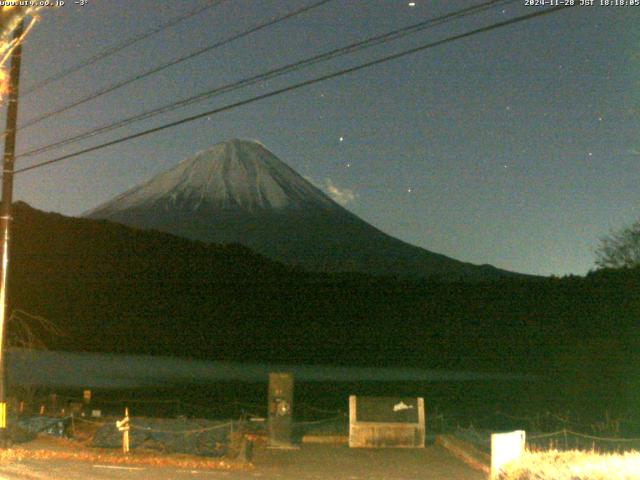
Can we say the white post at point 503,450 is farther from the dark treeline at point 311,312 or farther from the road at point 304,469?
the dark treeline at point 311,312

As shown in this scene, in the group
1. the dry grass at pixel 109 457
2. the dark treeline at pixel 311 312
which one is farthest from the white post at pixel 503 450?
the dark treeline at pixel 311 312

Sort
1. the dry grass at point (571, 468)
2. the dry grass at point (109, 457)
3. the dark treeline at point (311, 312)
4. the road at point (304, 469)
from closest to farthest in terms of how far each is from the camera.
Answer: the dry grass at point (571, 468) → the road at point (304, 469) → the dry grass at point (109, 457) → the dark treeline at point (311, 312)

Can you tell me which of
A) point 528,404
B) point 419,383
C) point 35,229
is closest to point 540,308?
point 419,383

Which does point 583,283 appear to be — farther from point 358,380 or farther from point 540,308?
point 358,380

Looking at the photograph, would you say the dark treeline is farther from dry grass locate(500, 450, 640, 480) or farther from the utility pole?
dry grass locate(500, 450, 640, 480)

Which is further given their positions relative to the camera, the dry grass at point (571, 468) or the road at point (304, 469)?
the road at point (304, 469)

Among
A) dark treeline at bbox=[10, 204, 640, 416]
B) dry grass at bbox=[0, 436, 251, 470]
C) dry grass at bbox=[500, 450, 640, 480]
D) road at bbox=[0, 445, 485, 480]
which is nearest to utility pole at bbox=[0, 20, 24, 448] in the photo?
dry grass at bbox=[0, 436, 251, 470]
